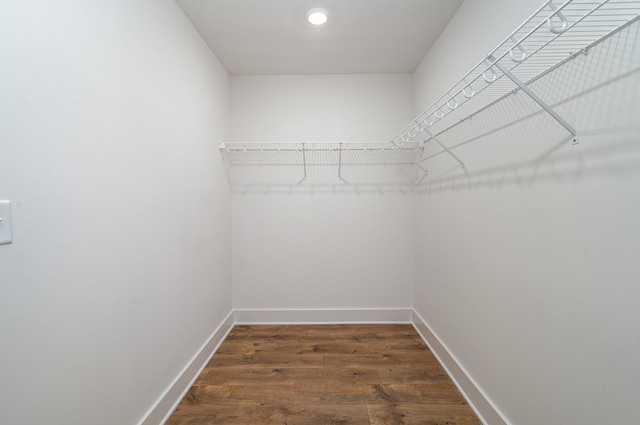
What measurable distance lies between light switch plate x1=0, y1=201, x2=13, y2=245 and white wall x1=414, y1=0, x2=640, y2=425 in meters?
1.75

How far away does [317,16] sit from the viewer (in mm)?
1696

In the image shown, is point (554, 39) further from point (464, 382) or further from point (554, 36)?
point (464, 382)

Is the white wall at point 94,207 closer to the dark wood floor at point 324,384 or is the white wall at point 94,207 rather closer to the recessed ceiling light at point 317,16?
the dark wood floor at point 324,384

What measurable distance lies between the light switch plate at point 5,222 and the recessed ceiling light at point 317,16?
5.76 ft

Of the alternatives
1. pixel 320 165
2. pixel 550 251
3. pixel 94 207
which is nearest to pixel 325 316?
pixel 320 165

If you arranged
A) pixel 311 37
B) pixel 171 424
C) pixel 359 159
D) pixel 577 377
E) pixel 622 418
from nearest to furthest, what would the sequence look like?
pixel 622 418 → pixel 577 377 → pixel 171 424 → pixel 311 37 → pixel 359 159

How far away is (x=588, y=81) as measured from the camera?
0.86 meters

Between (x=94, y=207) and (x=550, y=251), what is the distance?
5.75 ft

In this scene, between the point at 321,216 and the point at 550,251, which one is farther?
the point at 321,216

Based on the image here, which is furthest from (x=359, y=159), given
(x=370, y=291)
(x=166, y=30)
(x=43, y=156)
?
(x=43, y=156)

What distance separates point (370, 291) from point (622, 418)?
1.85m

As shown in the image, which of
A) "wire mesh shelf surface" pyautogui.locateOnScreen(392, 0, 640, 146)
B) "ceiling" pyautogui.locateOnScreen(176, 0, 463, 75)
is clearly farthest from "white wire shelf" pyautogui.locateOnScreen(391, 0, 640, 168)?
"ceiling" pyautogui.locateOnScreen(176, 0, 463, 75)

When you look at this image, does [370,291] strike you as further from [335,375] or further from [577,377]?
[577,377]

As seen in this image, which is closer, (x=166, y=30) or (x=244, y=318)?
(x=166, y=30)
